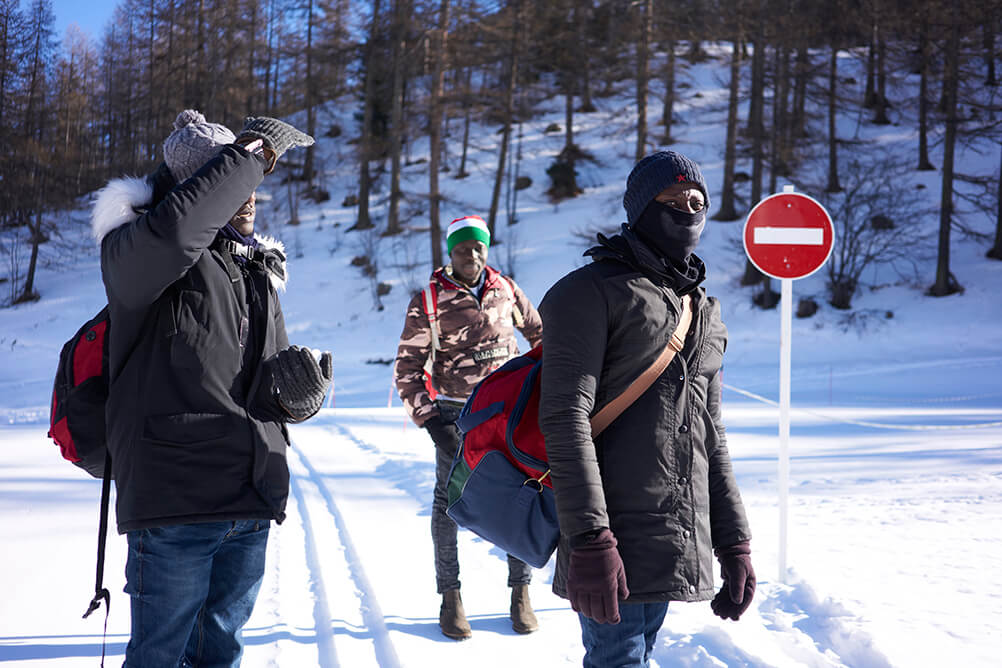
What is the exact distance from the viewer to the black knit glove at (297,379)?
219 centimetres

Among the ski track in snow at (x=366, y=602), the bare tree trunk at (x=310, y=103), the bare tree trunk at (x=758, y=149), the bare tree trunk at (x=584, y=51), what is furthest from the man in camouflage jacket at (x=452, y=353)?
the bare tree trunk at (x=584, y=51)

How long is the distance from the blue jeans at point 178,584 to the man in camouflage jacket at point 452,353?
1.71 metres

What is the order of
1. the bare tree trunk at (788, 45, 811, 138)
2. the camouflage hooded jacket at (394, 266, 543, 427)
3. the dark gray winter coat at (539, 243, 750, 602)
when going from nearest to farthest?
the dark gray winter coat at (539, 243, 750, 602) < the camouflage hooded jacket at (394, 266, 543, 427) < the bare tree trunk at (788, 45, 811, 138)

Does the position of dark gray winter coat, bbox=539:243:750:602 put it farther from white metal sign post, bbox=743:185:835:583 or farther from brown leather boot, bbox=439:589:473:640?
white metal sign post, bbox=743:185:835:583

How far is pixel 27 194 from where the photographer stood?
1118 inches

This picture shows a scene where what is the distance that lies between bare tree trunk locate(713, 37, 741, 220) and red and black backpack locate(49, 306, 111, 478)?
902 inches

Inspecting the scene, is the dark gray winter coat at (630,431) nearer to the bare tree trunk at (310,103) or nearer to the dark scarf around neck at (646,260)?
the dark scarf around neck at (646,260)

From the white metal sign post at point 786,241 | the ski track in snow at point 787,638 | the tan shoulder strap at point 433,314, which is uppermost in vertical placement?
the white metal sign post at point 786,241

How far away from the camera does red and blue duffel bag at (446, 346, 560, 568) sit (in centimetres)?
205

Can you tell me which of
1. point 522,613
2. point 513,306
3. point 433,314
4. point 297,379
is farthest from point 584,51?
point 297,379

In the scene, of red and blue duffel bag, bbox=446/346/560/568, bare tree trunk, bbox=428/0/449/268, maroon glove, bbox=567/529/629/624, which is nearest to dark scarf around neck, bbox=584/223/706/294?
red and blue duffel bag, bbox=446/346/560/568

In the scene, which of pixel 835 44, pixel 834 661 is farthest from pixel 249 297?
pixel 835 44

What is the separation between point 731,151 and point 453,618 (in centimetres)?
2170

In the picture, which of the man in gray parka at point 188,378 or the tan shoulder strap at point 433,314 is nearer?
the man in gray parka at point 188,378
